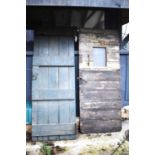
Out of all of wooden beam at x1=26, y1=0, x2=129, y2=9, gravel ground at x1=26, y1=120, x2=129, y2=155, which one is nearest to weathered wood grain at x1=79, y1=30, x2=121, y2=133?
gravel ground at x1=26, y1=120, x2=129, y2=155

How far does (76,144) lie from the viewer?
254cm

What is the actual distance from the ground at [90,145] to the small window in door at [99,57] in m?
0.92

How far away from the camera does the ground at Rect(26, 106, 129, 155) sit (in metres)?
2.33

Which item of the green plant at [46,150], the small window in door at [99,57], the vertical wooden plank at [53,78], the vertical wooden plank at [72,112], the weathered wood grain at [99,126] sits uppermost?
the small window in door at [99,57]

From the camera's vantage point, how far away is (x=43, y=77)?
268cm

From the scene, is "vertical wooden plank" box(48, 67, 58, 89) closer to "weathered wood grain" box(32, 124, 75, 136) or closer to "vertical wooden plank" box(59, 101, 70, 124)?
"vertical wooden plank" box(59, 101, 70, 124)

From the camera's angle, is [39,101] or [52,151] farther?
[39,101]

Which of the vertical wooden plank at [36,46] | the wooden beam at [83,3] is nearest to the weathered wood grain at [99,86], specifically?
the vertical wooden plank at [36,46]

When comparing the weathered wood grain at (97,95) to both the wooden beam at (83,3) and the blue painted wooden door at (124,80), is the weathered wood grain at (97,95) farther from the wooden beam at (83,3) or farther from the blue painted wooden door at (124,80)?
the wooden beam at (83,3)

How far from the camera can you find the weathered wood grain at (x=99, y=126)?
9.25 feet
